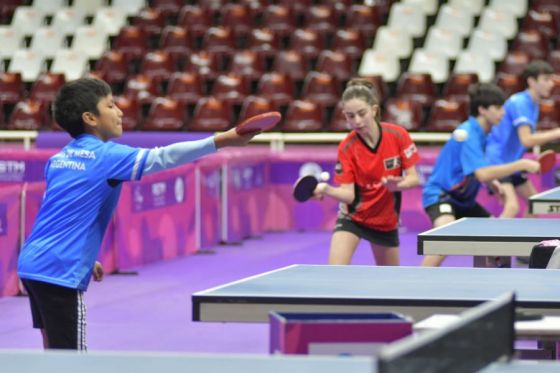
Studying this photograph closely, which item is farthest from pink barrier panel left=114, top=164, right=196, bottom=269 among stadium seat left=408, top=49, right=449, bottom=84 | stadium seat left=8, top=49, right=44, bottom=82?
stadium seat left=8, top=49, right=44, bottom=82

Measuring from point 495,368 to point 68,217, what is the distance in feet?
6.36

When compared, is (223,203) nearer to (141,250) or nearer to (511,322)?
(141,250)

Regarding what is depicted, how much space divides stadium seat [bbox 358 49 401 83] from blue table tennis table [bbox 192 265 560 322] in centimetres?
1116

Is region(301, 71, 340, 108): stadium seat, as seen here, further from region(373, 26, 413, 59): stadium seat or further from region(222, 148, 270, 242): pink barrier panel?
region(222, 148, 270, 242): pink barrier panel

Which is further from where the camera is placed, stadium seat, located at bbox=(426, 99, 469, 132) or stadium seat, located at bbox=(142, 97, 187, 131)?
stadium seat, located at bbox=(142, 97, 187, 131)

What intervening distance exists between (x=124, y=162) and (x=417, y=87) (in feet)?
35.7

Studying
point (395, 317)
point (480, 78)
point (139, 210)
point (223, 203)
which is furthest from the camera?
point (480, 78)

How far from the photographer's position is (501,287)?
433cm

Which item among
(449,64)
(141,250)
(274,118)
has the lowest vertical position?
(141,250)

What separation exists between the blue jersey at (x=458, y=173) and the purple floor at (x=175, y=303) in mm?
1357

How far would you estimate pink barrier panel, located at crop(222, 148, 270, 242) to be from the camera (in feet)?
40.9

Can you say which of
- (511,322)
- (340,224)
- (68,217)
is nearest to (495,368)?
(511,322)

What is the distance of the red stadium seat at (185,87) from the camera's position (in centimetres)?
1592

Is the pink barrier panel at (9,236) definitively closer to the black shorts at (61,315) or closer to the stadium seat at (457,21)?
the black shorts at (61,315)
